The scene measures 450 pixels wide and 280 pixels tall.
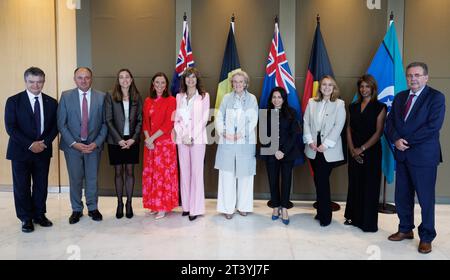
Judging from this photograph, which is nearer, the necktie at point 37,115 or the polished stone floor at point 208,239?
the polished stone floor at point 208,239

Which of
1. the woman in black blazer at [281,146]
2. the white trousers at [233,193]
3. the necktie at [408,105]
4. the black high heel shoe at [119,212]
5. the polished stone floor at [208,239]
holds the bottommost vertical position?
the polished stone floor at [208,239]

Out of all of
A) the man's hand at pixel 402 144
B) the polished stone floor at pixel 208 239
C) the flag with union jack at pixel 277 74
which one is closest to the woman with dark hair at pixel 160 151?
the polished stone floor at pixel 208 239

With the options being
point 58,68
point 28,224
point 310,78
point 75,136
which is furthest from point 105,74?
point 310,78

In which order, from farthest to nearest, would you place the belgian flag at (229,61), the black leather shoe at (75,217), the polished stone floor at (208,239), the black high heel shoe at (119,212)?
the belgian flag at (229,61) < the black high heel shoe at (119,212) < the black leather shoe at (75,217) < the polished stone floor at (208,239)

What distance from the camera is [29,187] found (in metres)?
4.09

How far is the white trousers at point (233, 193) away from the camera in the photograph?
455cm

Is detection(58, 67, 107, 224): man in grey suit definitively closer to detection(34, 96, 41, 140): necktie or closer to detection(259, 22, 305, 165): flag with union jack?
detection(34, 96, 41, 140): necktie

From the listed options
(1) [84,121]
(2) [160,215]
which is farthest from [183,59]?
Result: (2) [160,215]

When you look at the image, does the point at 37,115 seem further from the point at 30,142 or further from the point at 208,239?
the point at 208,239

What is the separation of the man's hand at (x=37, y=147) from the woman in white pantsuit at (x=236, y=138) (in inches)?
75.5

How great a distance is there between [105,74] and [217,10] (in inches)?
73.1

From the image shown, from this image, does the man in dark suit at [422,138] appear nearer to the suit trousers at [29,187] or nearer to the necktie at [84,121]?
the necktie at [84,121]

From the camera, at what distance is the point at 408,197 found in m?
3.78

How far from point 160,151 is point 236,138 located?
91cm
